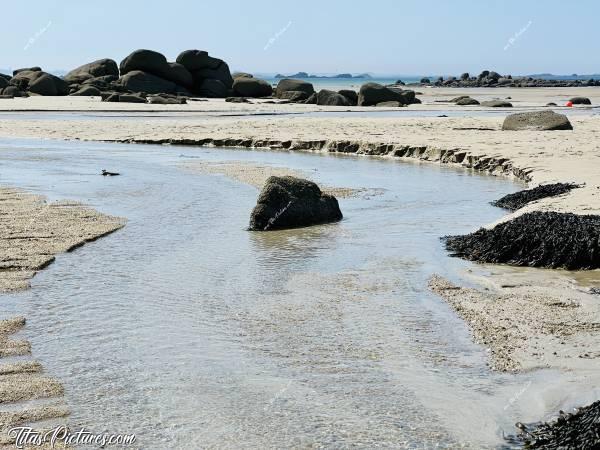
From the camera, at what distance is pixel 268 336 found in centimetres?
652

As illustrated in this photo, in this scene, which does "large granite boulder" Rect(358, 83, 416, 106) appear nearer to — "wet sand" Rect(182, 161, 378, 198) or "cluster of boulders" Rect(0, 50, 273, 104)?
"cluster of boulders" Rect(0, 50, 273, 104)

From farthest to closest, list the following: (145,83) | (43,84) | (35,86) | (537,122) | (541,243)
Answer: (145,83)
(35,86)
(43,84)
(537,122)
(541,243)

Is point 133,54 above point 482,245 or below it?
above

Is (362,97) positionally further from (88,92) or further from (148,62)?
(88,92)

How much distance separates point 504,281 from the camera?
26.5 ft

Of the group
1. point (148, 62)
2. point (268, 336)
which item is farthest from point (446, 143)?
point (148, 62)

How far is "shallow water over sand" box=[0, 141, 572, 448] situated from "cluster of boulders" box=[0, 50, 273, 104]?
1345 inches

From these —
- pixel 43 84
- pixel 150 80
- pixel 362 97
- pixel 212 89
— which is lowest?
pixel 362 97

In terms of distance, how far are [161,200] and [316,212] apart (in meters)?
3.03

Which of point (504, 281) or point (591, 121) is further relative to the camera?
point (591, 121)

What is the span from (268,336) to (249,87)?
43.6m

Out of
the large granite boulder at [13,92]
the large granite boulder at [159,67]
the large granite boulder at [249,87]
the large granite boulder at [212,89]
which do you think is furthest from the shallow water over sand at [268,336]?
the large granite boulder at [159,67]

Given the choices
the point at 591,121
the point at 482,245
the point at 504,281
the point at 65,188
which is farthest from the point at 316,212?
the point at 591,121

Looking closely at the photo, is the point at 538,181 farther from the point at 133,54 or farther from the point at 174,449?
the point at 133,54
